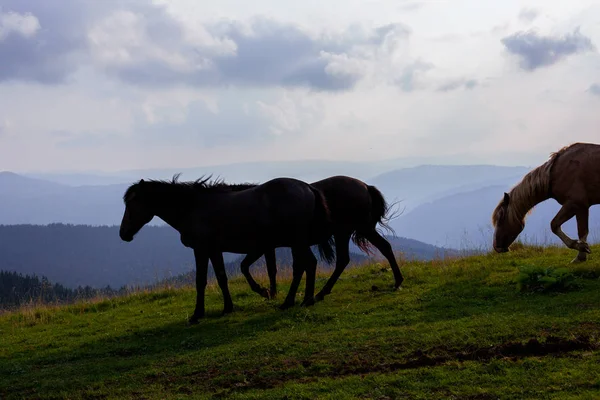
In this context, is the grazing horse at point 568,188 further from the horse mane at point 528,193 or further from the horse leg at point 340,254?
the horse leg at point 340,254

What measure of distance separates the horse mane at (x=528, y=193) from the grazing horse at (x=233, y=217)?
4.15 m

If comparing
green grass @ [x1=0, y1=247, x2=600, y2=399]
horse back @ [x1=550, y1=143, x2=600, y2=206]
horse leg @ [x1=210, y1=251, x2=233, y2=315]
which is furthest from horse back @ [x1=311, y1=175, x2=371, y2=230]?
horse back @ [x1=550, y1=143, x2=600, y2=206]

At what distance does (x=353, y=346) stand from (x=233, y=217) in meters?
3.87

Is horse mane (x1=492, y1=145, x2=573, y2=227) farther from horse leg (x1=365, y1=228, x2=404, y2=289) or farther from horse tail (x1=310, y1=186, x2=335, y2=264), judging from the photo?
horse tail (x1=310, y1=186, x2=335, y2=264)

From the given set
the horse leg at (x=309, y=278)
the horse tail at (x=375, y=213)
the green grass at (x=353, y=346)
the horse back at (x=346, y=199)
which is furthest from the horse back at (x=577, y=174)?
the horse leg at (x=309, y=278)

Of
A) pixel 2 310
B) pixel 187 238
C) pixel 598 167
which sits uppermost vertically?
pixel 598 167

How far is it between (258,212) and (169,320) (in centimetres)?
274

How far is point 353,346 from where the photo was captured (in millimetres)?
7211

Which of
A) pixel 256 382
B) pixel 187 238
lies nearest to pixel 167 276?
pixel 187 238

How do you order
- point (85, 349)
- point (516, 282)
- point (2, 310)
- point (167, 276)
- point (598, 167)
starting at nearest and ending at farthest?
point (85, 349) < point (516, 282) < point (598, 167) < point (2, 310) < point (167, 276)

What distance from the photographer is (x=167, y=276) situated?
1706cm

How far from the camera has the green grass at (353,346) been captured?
18.8ft

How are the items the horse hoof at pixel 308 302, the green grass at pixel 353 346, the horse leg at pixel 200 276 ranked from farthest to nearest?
the horse hoof at pixel 308 302 → the horse leg at pixel 200 276 → the green grass at pixel 353 346

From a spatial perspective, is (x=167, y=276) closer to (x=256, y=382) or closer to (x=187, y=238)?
(x=187, y=238)
